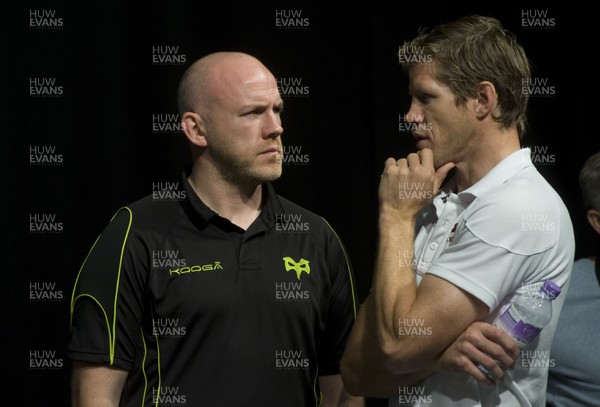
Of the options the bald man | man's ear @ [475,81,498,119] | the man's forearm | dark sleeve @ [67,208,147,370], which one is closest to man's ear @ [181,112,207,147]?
the bald man

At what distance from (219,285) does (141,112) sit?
3.57ft

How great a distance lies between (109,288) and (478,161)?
3.10 feet

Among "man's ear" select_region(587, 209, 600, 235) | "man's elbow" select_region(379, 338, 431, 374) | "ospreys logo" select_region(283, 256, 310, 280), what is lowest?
"man's elbow" select_region(379, 338, 431, 374)

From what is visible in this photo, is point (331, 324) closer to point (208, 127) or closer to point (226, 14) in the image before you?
point (208, 127)

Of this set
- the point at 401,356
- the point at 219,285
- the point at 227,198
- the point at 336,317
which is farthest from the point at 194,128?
the point at 401,356

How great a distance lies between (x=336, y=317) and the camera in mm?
2564

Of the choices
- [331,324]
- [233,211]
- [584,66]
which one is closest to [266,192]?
[233,211]

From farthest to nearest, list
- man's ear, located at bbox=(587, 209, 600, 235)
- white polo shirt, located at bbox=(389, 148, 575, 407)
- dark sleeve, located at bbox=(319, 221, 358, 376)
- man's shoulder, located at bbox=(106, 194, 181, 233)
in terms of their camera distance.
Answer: man's ear, located at bbox=(587, 209, 600, 235) < dark sleeve, located at bbox=(319, 221, 358, 376) < man's shoulder, located at bbox=(106, 194, 181, 233) < white polo shirt, located at bbox=(389, 148, 575, 407)

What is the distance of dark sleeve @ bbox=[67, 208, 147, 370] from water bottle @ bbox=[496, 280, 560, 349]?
907mm

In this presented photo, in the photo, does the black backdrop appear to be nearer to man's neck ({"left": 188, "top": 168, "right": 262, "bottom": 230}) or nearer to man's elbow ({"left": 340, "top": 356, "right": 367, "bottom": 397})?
man's neck ({"left": 188, "top": 168, "right": 262, "bottom": 230})

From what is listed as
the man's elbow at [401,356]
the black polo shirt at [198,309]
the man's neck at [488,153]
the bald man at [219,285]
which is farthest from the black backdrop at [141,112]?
the man's elbow at [401,356]

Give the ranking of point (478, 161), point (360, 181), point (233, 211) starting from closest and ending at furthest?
point (478, 161), point (233, 211), point (360, 181)

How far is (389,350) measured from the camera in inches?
81.4

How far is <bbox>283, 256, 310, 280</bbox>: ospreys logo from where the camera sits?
246 cm
